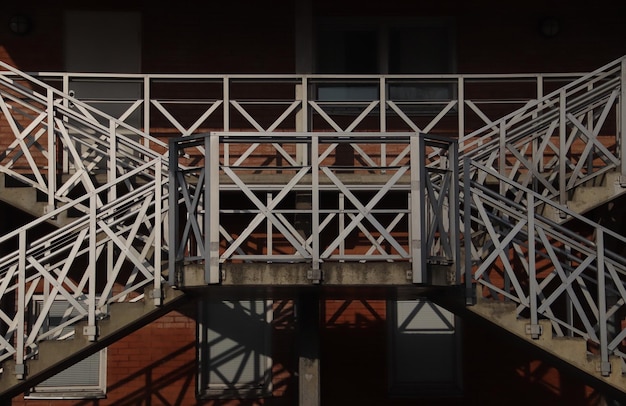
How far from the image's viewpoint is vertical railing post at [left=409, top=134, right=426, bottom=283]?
10656 millimetres

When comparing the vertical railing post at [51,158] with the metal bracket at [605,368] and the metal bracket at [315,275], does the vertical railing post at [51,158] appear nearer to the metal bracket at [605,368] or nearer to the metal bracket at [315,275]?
the metal bracket at [315,275]

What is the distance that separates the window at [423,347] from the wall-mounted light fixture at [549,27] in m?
4.03

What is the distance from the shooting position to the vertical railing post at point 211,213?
10656 mm

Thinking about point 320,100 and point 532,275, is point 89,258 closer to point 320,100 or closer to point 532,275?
point 532,275

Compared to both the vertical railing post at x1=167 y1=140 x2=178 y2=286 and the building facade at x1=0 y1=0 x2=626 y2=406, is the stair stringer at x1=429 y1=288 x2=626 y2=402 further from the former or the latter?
the building facade at x1=0 y1=0 x2=626 y2=406

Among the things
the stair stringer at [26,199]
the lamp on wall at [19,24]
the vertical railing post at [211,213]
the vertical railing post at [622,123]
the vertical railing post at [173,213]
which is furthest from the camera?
the lamp on wall at [19,24]

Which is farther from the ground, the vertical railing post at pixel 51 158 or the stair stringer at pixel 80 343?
the vertical railing post at pixel 51 158

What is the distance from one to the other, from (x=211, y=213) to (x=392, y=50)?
18.8ft

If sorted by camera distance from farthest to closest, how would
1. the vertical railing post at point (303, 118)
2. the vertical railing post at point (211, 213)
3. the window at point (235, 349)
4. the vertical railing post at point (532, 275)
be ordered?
the window at point (235, 349) → the vertical railing post at point (303, 118) → the vertical railing post at point (532, 275) → the vertical railing post at point (211, 213)

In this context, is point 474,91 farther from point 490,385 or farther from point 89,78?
point 89,78

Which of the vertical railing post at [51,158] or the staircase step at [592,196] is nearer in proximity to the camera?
the staircase step at [592,196]

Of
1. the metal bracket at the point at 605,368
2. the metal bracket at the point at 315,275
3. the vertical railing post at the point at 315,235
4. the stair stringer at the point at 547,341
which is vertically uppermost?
the vertical railing post at the point at 315,235

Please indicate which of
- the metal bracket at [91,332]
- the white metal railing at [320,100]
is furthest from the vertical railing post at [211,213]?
the white metal railing at [320,100]

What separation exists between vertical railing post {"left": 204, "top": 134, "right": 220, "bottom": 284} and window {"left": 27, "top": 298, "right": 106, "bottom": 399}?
4613mm
